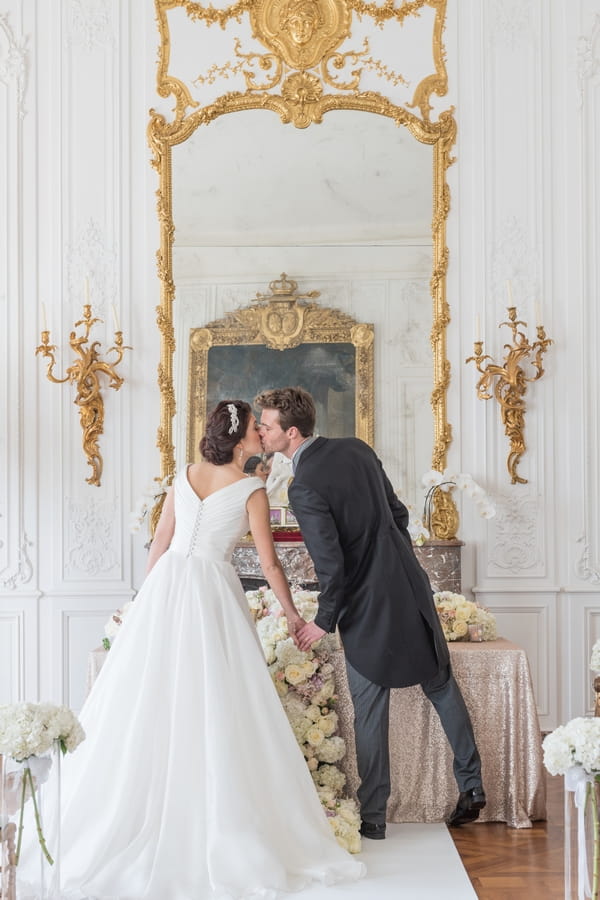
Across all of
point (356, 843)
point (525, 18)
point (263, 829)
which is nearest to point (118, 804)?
point (263, 829)

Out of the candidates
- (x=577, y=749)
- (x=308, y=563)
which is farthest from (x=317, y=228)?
(x=577, y=749)

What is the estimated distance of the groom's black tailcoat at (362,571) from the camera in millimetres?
4016

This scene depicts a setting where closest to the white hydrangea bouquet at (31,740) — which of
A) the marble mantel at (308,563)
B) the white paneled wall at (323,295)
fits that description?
the marble mantel at (308,563)

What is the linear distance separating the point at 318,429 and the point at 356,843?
9.14 ft

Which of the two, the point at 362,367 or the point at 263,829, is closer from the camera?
the point at 263,829

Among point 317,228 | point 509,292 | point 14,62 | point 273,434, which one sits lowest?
point 273,434

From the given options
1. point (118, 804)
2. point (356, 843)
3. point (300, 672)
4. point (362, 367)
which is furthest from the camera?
point (362, 367)

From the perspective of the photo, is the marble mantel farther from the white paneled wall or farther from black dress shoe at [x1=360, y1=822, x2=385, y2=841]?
black dress shoe at [x1=360, y1=822, x2=385, y2=841]

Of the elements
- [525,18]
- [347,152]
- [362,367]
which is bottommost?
[362,367]

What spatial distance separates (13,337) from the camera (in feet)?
20.1

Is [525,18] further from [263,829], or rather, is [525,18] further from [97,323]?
[263,829]

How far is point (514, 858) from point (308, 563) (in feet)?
7.37

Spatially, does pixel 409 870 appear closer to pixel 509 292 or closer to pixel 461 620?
pixel 461 620

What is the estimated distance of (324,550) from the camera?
3984 millimetres
